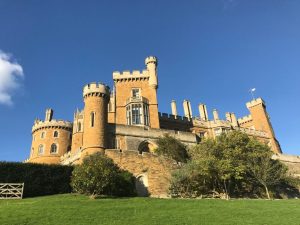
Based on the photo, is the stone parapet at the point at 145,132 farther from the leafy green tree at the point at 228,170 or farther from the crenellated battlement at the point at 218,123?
the crenellated battlement at the point at 218,123

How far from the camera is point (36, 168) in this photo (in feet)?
85.6

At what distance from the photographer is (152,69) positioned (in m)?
46.7

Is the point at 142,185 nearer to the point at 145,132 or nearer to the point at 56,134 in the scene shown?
the point at 145,132

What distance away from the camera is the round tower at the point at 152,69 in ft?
149

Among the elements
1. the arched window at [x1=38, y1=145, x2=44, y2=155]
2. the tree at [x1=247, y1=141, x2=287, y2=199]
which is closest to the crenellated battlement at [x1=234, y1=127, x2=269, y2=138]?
the tree at [x1=247, y1=141, x2=287, y2=199]

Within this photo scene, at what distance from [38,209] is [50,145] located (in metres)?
34.8

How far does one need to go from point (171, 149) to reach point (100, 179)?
12772 millimetres

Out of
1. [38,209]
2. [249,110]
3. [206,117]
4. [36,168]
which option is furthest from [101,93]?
[249,110]

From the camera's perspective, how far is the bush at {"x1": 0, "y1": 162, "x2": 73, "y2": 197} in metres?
25.0

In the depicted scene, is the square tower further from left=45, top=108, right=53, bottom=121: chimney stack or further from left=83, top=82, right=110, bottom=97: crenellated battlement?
left=45, top=108, right=53, bottom=121: chimney stack

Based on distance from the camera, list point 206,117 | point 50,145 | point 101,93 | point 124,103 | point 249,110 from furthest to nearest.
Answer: point 249,110, point 206,117, point 50,145, point 124,103, point 101,93

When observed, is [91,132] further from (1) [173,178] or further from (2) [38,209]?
(2) [38,209]

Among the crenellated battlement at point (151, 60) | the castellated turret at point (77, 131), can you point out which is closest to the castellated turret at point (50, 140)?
the castellated turret at point (77, 131)

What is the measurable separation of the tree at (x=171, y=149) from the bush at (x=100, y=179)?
8737 millimetres
